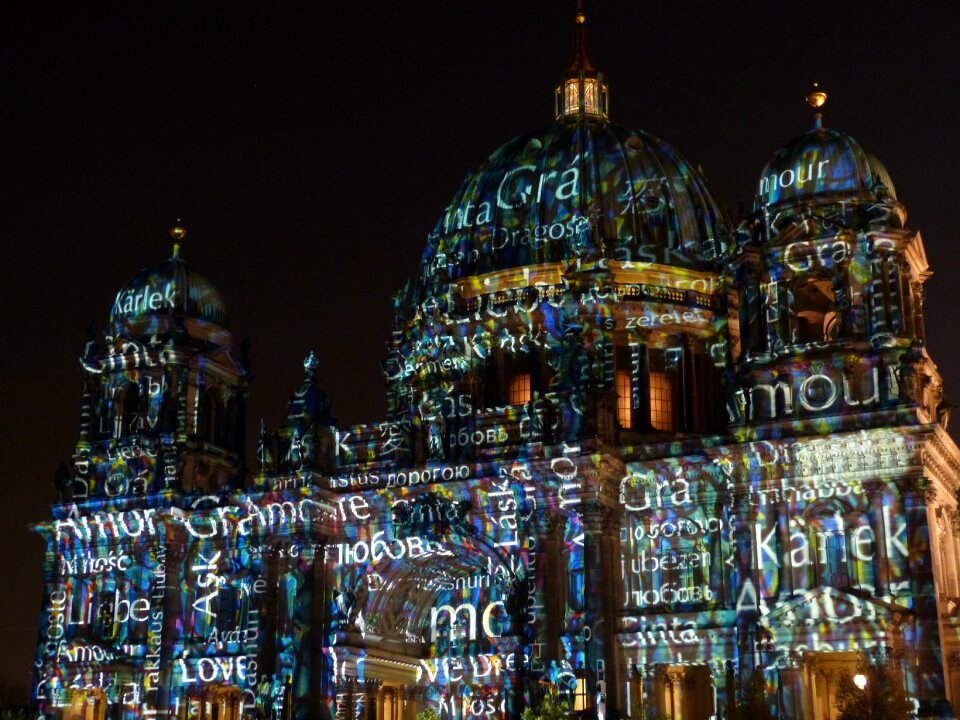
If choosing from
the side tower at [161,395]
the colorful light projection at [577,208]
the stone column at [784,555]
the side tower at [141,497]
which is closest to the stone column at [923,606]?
Result: the stone column at [784,555]

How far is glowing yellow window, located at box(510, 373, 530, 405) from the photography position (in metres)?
62.2

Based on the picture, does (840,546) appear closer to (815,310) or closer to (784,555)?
(784,555)

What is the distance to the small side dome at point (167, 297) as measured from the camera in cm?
6550

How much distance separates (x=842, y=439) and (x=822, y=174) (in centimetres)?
1010

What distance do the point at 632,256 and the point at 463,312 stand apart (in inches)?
294

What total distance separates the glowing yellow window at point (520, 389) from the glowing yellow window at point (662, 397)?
5.13 m

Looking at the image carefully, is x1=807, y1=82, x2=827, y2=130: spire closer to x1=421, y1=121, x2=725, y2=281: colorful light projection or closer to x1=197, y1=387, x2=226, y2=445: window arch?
x1=421, y1=121, x2=725, y2=281: colorful light projection

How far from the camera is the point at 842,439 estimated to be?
49469 mm

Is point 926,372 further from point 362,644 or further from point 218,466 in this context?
point 218,466

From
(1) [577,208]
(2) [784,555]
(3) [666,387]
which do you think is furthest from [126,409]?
(2) [784,555]

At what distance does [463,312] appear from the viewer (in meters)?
63.7

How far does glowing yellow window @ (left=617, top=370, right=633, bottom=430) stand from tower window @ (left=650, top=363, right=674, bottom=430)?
3.42 ft

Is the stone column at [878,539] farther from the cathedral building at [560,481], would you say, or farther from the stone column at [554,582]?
the stone column at [554,582]

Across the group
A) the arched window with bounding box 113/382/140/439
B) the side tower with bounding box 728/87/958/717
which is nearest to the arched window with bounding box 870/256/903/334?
the side tower with bounding box 728/87/958/717
